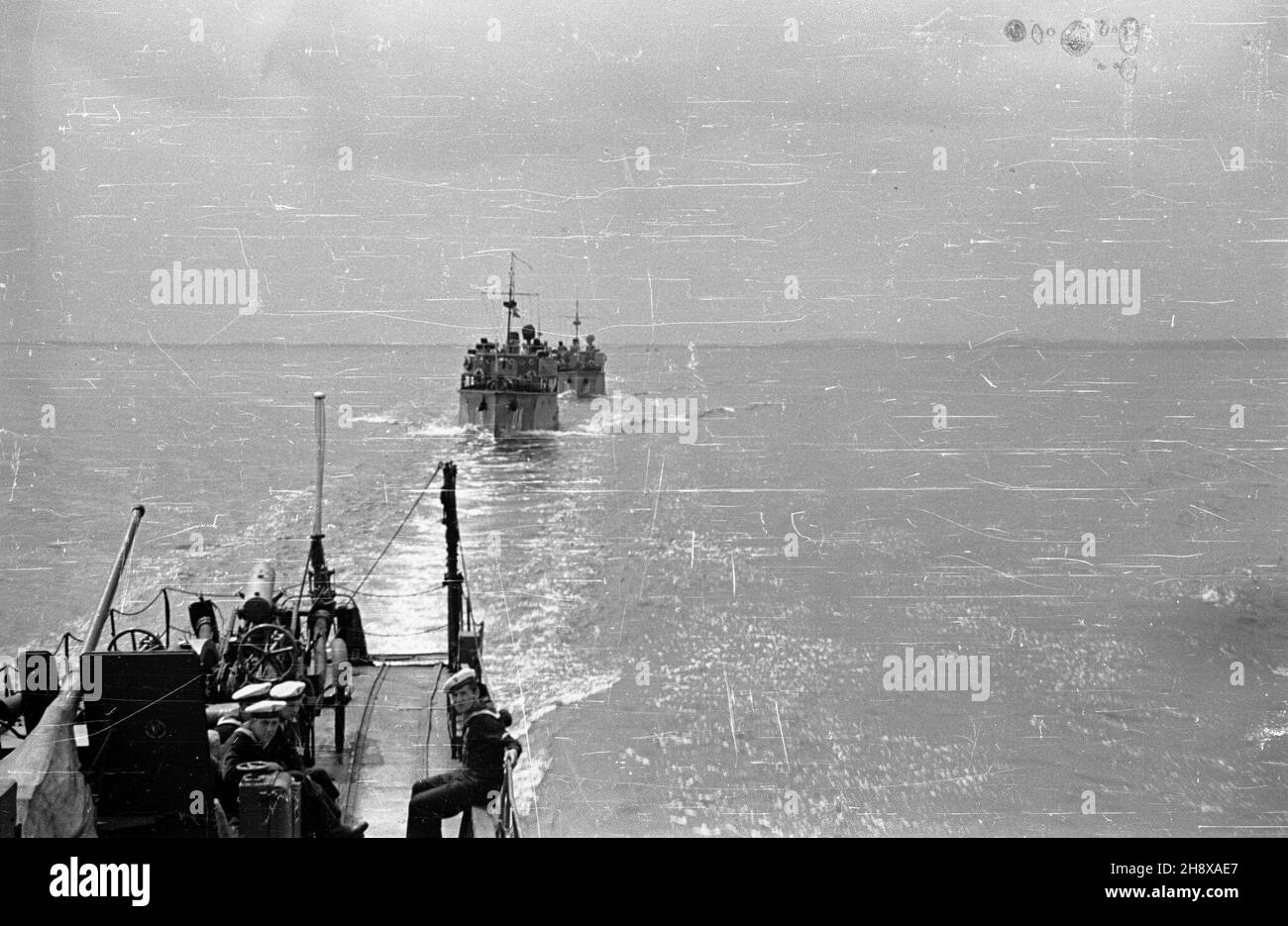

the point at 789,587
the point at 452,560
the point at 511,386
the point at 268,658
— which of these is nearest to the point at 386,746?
the point at 268,658

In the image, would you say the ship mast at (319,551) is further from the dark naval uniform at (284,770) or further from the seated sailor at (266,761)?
the seated sailor at (266,761)

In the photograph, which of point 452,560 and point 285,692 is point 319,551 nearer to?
point 452,560

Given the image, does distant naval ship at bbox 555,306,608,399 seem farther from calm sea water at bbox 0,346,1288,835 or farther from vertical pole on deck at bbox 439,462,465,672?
vertical pole on deck at bbox 439,462,465,672

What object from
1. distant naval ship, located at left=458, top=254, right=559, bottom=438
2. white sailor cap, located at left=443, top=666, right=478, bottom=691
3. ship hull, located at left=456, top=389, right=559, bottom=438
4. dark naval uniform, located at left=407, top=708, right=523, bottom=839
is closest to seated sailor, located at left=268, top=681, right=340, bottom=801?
dark naval uniform, located at left=407, top=708, right=523, bottom=839

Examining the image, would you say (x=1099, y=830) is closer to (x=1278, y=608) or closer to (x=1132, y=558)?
(x=1278, y=608)

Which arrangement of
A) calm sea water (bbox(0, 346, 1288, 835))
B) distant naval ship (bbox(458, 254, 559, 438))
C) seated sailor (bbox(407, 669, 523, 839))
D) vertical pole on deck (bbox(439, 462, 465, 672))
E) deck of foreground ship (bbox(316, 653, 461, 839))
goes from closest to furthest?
seated sailor (bbox(407, 669, 523, 839)) → deck of foreground ship (bbox(316, 653, 461, 839)) → vertical pole on deck (bbox(439, 462, 465, 672)) → calm sea water (bbox(0, 346, 1288, 835)) → distant naval ship (bbox(458, 254, 559, 438))

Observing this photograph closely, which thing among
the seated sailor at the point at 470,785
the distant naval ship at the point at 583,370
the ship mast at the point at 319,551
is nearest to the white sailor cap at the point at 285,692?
the seated sailor at the point at 470,785
